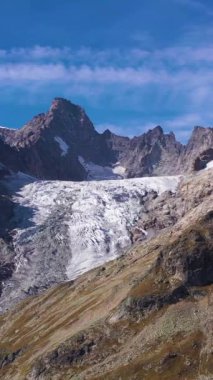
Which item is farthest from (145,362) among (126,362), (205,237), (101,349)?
(205,237)

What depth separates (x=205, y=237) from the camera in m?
186

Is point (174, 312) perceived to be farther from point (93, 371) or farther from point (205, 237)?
point (205, 237)

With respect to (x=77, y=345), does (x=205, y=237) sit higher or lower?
higher

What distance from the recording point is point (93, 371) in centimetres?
14812

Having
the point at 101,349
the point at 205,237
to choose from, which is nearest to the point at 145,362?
the point at 101,349

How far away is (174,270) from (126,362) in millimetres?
34976

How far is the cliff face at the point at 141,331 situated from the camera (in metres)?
140

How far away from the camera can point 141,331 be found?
509 ft

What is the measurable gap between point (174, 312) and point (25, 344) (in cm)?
5069

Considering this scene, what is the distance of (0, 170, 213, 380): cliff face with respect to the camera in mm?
140250

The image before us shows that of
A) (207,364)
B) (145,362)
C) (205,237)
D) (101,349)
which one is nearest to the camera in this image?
(207,364)

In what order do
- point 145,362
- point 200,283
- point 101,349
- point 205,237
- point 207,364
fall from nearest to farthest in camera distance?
point 207,364 < point 145,362 < point 101,349 < point 200,283 < point 205,237

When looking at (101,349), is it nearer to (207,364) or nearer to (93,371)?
(93,371)

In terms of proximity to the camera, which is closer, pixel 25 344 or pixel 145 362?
pixel 145 362
